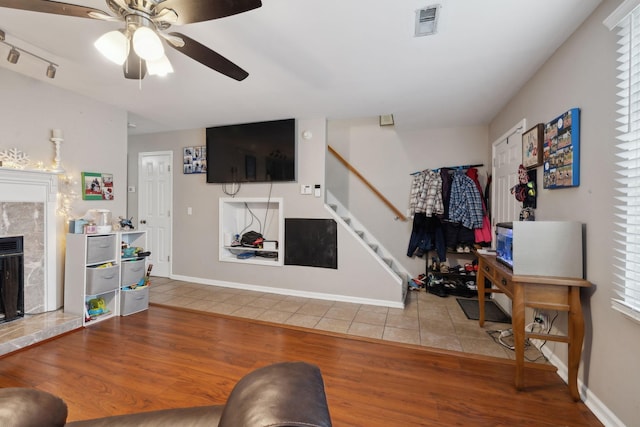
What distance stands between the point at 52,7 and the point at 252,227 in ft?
10.5

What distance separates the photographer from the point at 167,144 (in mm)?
4168

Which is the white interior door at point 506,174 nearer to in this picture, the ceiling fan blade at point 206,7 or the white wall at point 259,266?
the white wall at point 259,266

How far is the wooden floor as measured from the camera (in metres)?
1.53

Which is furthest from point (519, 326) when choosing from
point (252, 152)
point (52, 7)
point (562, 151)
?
point (252, 152)

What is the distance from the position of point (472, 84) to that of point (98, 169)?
404 cm

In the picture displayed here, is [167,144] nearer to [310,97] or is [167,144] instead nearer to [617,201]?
[310,97]

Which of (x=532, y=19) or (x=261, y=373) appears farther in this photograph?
(x=532, y=19)

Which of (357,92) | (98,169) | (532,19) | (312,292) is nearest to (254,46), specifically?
(357,92)

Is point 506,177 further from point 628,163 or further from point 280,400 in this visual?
point 280,400

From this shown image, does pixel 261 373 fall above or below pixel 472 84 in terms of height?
below

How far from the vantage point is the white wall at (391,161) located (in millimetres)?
3781

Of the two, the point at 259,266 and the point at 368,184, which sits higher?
the point at 368,184

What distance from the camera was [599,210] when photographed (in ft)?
4.97

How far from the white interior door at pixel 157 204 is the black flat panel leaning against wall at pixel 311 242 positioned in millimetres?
2075
